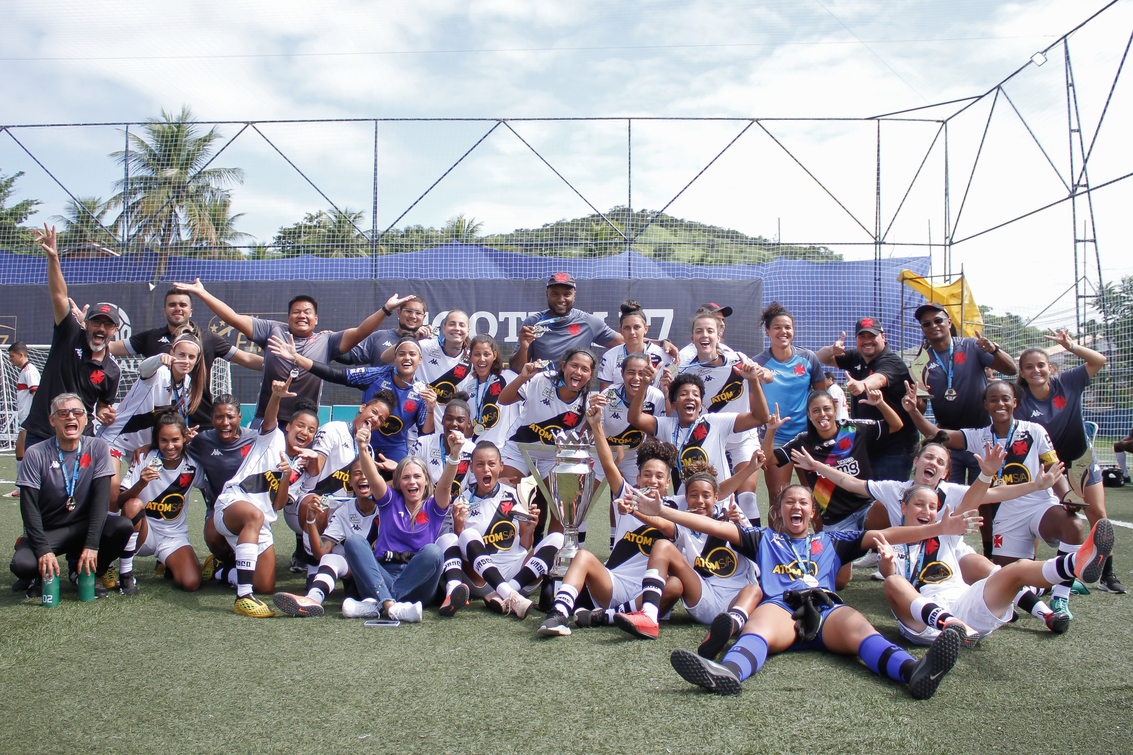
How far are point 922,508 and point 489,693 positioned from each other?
236 centimetres

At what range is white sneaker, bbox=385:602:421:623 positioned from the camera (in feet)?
12.6

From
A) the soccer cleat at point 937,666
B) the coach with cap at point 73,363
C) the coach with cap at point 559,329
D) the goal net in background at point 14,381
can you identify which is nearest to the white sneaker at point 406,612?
the coach with cap at point 559,329

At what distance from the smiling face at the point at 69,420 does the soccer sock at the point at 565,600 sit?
292cm

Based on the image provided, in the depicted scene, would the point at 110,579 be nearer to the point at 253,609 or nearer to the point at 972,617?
the point at 253,609

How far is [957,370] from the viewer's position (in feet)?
17.9

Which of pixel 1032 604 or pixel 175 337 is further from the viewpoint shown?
pixel 175 337

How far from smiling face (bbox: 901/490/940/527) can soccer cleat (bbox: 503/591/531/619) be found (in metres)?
2.02

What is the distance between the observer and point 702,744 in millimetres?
2377

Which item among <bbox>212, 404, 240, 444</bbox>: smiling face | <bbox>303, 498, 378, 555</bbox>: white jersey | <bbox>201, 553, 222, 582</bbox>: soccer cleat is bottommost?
<bbox>201, 553, 222, 582</bbox>: soccer cleat

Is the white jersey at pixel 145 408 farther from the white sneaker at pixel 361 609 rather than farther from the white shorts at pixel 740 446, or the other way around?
the white shorts at pixel 740 446

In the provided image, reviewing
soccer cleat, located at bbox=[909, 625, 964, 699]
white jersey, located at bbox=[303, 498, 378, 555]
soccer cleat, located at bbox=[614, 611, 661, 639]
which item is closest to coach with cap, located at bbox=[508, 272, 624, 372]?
white jersey, located at bbox=[303, 498, 378, 555]

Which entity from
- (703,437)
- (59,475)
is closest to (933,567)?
(703,437)

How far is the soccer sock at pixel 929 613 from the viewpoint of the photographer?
129 inches

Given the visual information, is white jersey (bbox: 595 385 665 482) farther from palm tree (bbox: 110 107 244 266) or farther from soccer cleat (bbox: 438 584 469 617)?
palm tree (bbox: 110 107 244 266)
